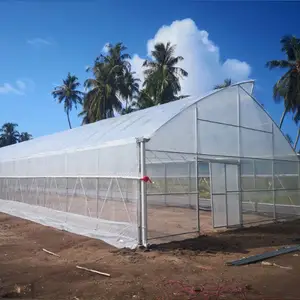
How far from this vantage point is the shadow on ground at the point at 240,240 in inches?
350

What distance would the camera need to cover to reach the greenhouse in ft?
32.0

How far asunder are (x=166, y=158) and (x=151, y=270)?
8.89 m

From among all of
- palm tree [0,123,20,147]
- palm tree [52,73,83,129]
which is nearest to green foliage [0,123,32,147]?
palm tree [0,123,20,147]

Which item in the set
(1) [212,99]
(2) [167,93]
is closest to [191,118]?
(1) [212,99]

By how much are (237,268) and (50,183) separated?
9.30 meters

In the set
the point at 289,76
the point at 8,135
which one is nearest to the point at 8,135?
the point at 8,135

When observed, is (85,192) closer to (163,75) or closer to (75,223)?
(75,223)

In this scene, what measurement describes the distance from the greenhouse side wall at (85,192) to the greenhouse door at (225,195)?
3.39 metres

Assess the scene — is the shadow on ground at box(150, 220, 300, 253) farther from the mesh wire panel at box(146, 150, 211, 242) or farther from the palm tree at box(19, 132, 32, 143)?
the palm tree at box(19, 132, 32, 143)

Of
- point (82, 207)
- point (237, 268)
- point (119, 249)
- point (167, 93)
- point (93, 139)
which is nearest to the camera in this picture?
point (237, 268)

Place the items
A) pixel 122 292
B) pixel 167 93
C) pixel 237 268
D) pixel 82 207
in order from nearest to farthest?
pixel 122 292
pixel 237 268
pixel 82 207
pixel 167 93

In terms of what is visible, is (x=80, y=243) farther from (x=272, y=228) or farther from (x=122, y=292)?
(x=272, y=228)

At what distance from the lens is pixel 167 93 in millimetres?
32438

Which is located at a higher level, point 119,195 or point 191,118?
point 191,118
